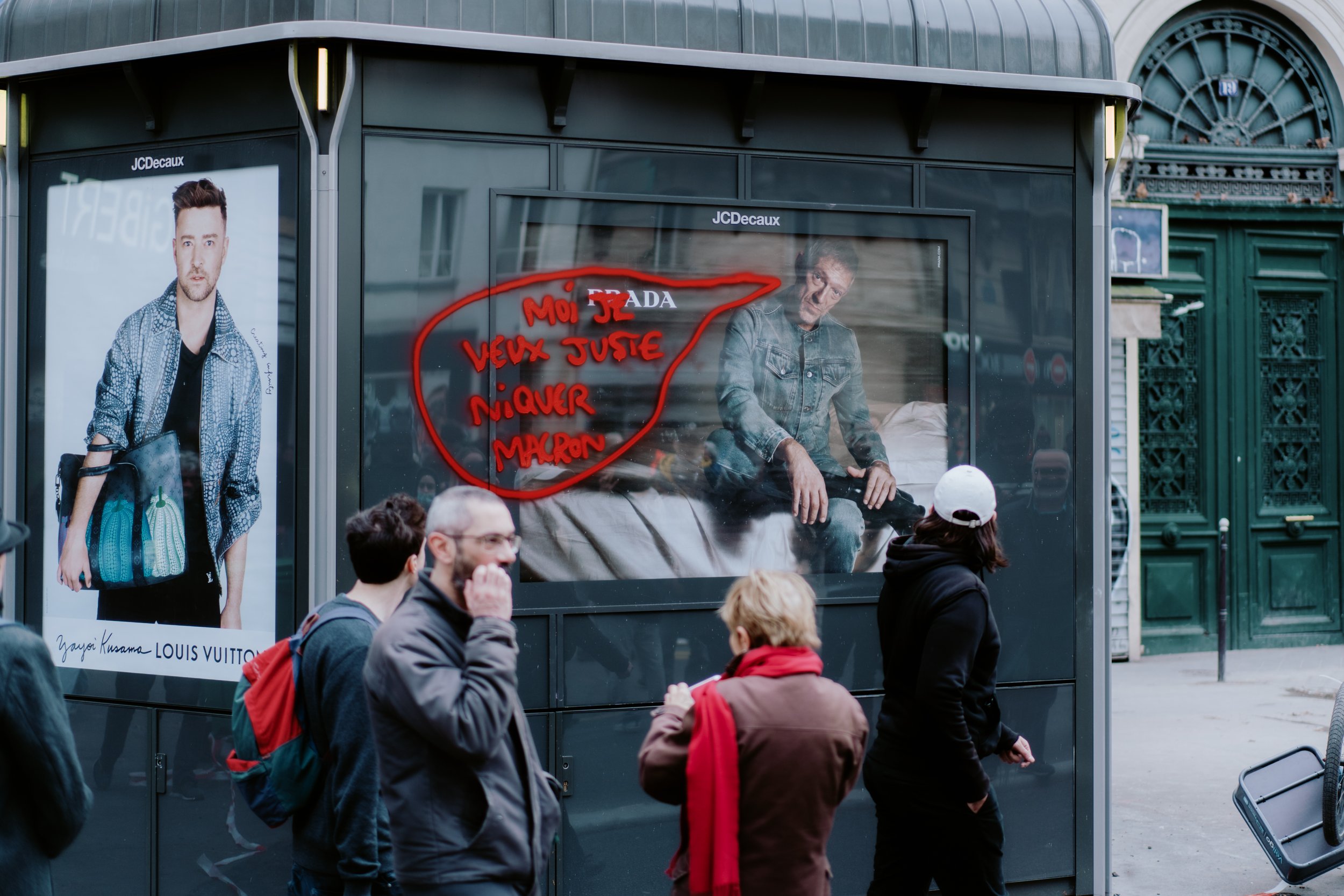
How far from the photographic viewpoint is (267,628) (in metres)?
5.10

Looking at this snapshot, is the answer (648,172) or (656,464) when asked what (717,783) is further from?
(648,172)

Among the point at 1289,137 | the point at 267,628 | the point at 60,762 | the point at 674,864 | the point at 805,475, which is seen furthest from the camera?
the point at 1289,137

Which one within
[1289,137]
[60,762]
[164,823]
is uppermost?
[1289,137]

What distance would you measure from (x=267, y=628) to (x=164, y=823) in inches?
34.3

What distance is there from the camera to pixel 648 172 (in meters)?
5.40

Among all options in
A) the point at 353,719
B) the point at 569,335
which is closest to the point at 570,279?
the point at 569,335

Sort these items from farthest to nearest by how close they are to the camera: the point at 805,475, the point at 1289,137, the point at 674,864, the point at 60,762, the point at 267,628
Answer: the point at 1289,137 → the point at 805,475 → the point at 267,628 → the point at 674,864 → the point at 60,762

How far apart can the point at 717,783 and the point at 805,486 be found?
254cm

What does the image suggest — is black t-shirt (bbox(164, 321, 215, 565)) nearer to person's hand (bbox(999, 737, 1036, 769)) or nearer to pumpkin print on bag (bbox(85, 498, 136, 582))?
pumpkin print on bag (bbox(85, 498, 136, 582))

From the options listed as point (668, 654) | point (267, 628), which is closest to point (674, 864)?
point (668, 654)

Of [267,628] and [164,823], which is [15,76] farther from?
[164,823]

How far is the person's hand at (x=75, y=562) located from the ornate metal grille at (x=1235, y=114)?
9.60 meters

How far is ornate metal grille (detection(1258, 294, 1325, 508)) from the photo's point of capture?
12.5m

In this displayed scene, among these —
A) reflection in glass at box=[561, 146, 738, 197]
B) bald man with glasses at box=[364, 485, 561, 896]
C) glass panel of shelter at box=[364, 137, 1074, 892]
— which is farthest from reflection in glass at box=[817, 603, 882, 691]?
bald man with glasses at box=[364, 485, 561, 896]
